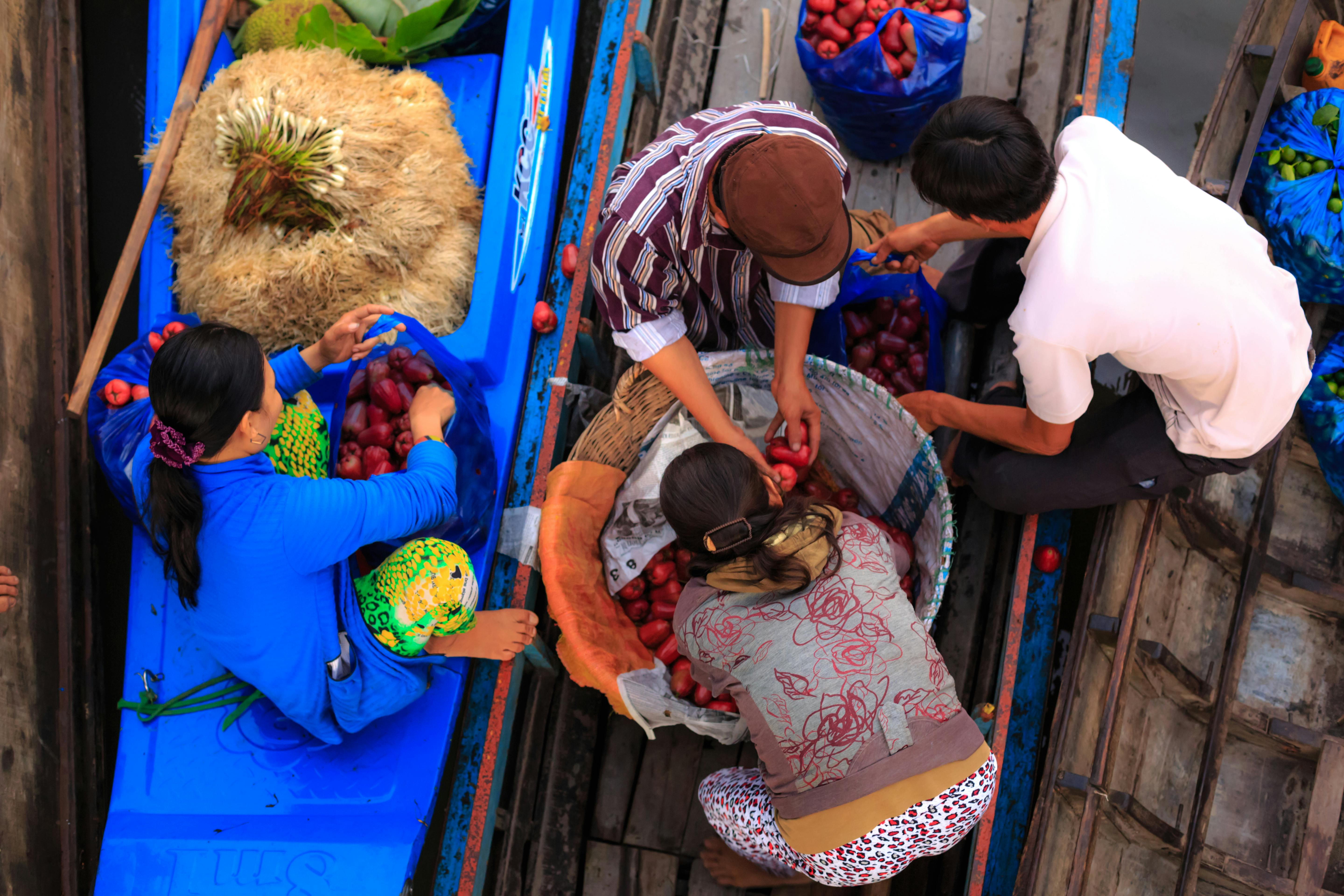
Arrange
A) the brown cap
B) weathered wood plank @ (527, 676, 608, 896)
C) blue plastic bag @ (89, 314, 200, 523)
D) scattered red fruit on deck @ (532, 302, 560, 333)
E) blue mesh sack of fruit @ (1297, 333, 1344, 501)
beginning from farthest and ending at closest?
scattered red fruit on deck @ (532, 302, 560, 333)
blue mesh sack of fruit @ (1297, 333, 1344, 501)
weathered wood plank @ (527, 676, 608, 896)
blue plastic bag @ (89, 314, 200, 523)
the brown cap

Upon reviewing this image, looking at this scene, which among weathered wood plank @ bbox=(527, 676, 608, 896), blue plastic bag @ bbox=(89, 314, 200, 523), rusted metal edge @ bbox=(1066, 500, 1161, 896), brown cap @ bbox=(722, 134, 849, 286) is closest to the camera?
brown cap @ bbox=(722, 134, 849, 286)

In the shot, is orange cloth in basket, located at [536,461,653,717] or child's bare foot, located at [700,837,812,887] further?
child's bare foot, located at [700,837,812,887]

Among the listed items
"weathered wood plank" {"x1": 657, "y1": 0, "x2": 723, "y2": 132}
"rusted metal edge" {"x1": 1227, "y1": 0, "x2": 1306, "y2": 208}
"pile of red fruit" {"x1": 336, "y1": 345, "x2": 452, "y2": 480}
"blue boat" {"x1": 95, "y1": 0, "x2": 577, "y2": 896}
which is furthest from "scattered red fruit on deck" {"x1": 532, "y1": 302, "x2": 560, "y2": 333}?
"rusted metal edge" {"x1": 1227, "y1": 0, "x2": 1306, "y2": 208}

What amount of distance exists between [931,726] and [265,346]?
2.39 metres

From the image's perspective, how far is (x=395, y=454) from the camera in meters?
2.36

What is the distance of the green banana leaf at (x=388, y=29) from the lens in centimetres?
289

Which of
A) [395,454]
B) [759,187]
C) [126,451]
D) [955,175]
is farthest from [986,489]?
[126,451]

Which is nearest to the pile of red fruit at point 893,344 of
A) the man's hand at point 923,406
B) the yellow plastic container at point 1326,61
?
the man's hand at point 923,406

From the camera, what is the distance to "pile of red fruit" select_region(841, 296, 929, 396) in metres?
2.51

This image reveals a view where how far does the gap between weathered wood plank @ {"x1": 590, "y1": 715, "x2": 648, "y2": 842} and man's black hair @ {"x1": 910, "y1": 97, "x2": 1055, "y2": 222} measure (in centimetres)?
185

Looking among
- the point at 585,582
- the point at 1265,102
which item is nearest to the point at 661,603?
the point at 585,582

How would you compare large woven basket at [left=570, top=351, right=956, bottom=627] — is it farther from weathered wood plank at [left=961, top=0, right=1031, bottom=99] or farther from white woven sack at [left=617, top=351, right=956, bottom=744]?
weathered wood plank at [left=961, top=0, right=1031, bottom=99]

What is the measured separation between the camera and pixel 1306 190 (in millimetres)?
2596

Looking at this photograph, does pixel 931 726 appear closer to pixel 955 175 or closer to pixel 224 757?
pixel 955 175
